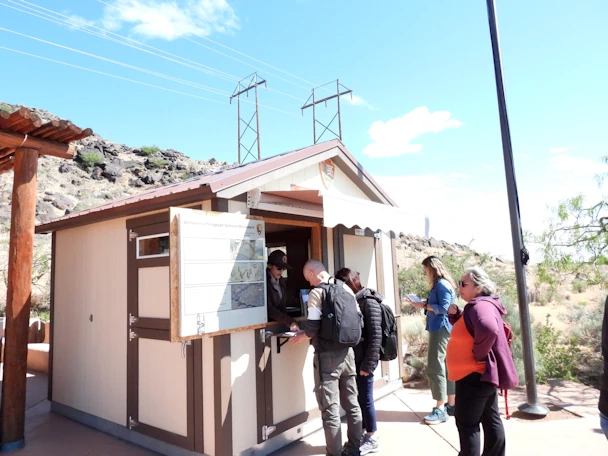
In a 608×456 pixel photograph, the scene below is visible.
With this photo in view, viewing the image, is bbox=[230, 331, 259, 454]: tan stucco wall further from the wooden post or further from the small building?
the wooden post

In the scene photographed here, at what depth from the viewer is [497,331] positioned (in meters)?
2.96

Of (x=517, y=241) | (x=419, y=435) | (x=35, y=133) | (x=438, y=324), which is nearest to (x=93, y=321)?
(x=35, y=133)

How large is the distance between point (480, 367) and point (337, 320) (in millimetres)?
1220

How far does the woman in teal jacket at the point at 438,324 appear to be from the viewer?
4680mm

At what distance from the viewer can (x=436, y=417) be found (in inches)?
193

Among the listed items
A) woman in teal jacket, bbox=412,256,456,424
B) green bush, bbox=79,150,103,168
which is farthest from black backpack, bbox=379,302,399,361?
green bush, bbox=79,150,103,168

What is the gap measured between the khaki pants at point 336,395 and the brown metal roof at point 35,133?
3639mm

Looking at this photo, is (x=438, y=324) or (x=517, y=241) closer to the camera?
(x=438, y=324)

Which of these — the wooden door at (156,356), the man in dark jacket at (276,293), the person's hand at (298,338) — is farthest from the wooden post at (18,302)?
the person's hand at (298,338)

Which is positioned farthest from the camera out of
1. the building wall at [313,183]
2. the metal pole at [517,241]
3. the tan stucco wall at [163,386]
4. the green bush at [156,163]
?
the green bush at [156,163]

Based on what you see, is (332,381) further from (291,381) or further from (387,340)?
(291,381)

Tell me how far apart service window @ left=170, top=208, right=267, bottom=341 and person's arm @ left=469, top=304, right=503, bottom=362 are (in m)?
2.06

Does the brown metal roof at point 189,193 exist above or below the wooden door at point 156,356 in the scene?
above

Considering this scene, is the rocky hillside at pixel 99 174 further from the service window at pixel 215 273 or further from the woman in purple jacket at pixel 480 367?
the woman in purple jacket at pixel 480 367
